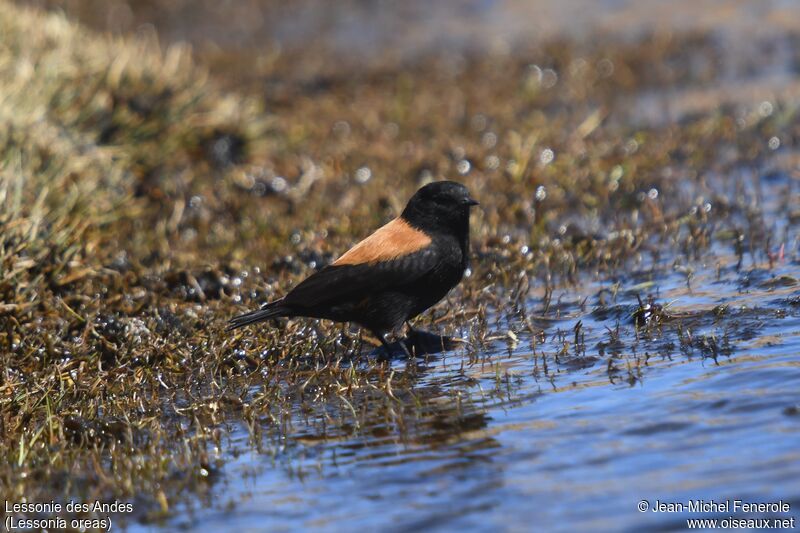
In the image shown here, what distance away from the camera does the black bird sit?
7.09 metres

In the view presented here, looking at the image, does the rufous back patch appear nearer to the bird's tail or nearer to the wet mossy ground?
the bird's tail

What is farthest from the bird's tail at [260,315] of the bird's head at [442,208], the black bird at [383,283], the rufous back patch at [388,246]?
the bird's head at [442,208]

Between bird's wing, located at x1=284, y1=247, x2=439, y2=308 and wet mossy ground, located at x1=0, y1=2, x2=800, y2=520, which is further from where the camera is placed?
bird's wing, located at x1=284, y1=247, x2=439, y2=308

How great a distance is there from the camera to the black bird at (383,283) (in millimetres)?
7094

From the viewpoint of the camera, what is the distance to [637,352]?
6.76m

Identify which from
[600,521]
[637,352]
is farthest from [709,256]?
[600,521]

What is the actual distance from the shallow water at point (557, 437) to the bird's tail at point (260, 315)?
77cm

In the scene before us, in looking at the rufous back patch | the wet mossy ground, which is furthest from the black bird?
the wet mossy ground

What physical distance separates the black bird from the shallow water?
0.36 metres

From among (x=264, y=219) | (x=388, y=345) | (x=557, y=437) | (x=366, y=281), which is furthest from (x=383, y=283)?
(x=264, y=219)

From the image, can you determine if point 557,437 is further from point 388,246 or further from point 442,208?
point 442,208

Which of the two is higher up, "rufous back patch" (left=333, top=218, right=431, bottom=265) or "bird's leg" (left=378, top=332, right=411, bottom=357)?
"rufous back patch" (left=333, top=218, right=431, bottom=265)

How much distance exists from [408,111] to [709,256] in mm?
6440

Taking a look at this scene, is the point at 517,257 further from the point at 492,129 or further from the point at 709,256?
the point at 492,129
